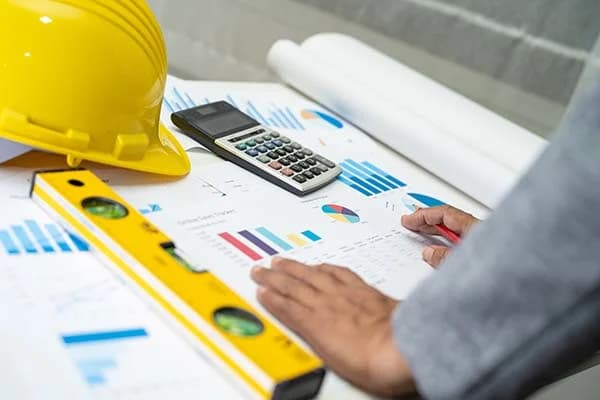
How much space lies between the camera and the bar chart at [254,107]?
83 cm

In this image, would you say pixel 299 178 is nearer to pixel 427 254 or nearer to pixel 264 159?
pixel 264 159

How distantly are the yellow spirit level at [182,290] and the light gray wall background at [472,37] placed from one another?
67 centimetres

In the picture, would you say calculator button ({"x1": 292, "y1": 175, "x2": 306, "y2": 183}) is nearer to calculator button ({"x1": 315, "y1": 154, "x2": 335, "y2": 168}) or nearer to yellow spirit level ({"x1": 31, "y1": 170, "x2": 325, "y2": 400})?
calculator button ({"x1": 315, "y1": 154, "x2": 335, "y2": 168})

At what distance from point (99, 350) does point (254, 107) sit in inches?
19.7

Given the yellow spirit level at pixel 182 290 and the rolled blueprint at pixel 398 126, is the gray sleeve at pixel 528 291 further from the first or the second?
the rolled blueprint at pixel 398 126

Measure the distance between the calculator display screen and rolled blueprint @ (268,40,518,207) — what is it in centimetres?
18

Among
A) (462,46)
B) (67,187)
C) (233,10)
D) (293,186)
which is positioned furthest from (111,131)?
(233,10)

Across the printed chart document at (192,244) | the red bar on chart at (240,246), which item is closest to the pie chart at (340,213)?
the printed chart document at (192,244)

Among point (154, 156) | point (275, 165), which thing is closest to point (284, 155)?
point (275, 165)

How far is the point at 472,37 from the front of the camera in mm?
1086

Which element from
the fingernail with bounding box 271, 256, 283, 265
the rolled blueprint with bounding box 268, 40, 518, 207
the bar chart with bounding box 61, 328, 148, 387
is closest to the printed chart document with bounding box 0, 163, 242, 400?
the bar chart with bounding box 61, 328, 148, 387

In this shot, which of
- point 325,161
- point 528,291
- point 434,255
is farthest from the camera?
point 325,161

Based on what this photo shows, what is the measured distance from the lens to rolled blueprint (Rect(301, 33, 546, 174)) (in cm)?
Result: 85

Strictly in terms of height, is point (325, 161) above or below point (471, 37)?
below
